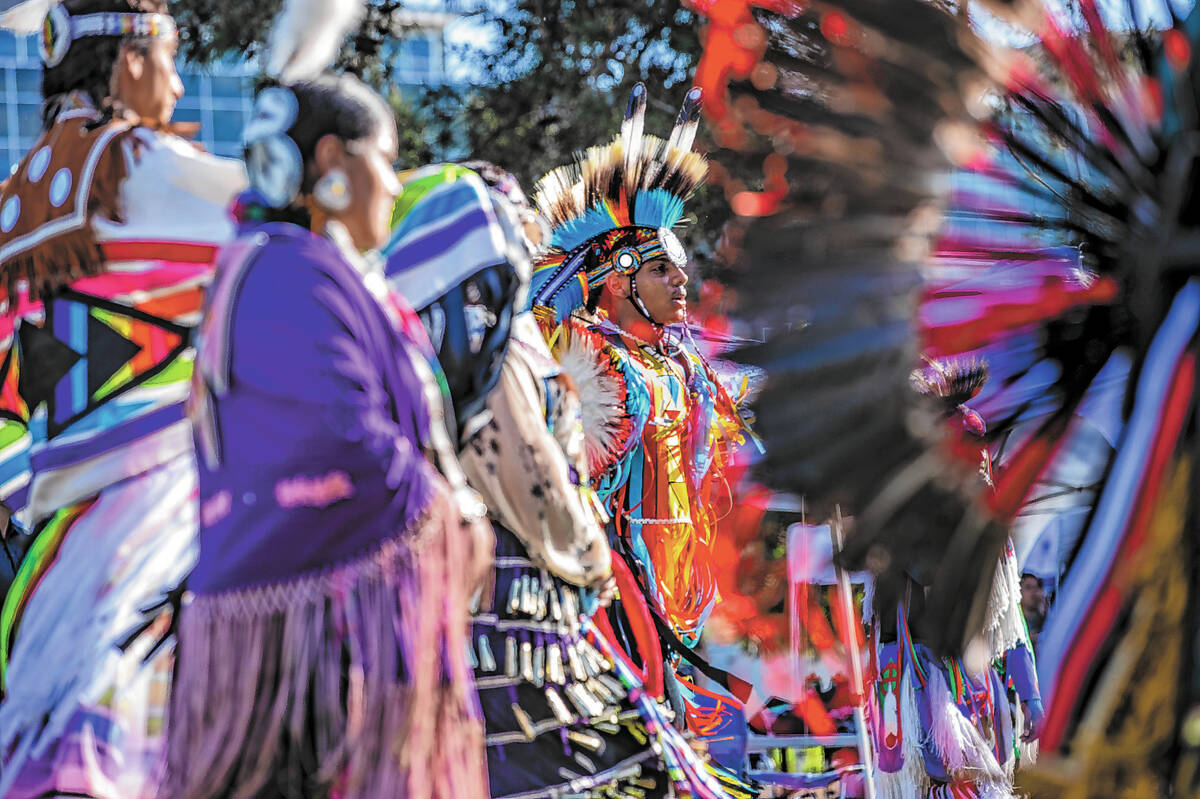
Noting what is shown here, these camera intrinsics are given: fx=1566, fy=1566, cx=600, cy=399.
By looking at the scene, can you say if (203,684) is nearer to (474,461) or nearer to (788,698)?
(474,461)

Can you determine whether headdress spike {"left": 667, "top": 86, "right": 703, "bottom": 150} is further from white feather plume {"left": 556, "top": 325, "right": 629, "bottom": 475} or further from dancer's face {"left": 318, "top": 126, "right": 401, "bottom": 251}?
dancer's face {"left": 318, "top": 126, "right": 401, "bottom": 251}

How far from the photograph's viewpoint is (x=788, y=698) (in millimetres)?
6359

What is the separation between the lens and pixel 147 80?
302 centimetres

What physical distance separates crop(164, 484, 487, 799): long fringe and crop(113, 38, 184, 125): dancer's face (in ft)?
4.06

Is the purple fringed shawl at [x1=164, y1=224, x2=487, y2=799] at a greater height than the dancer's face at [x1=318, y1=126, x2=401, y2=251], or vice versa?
the dancer's face at [x1=318, y1=126, x2=401, y2=251]

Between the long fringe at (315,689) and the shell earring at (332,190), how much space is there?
1.69 feet

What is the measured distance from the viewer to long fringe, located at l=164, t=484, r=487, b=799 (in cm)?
209

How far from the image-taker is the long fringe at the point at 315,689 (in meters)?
2.09

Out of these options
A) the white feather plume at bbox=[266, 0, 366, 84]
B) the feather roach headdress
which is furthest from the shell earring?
the feather roach headdress

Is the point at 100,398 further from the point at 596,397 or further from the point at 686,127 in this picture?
the point at 686,127

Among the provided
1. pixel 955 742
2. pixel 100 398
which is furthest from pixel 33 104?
pixel 100 398

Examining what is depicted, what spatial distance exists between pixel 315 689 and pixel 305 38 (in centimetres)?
99

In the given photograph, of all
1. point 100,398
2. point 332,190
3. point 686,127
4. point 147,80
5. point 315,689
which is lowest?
point 315,689

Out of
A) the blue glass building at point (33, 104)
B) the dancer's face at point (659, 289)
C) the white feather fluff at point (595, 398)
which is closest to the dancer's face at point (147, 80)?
the white feather fluff at point (595, 398)
